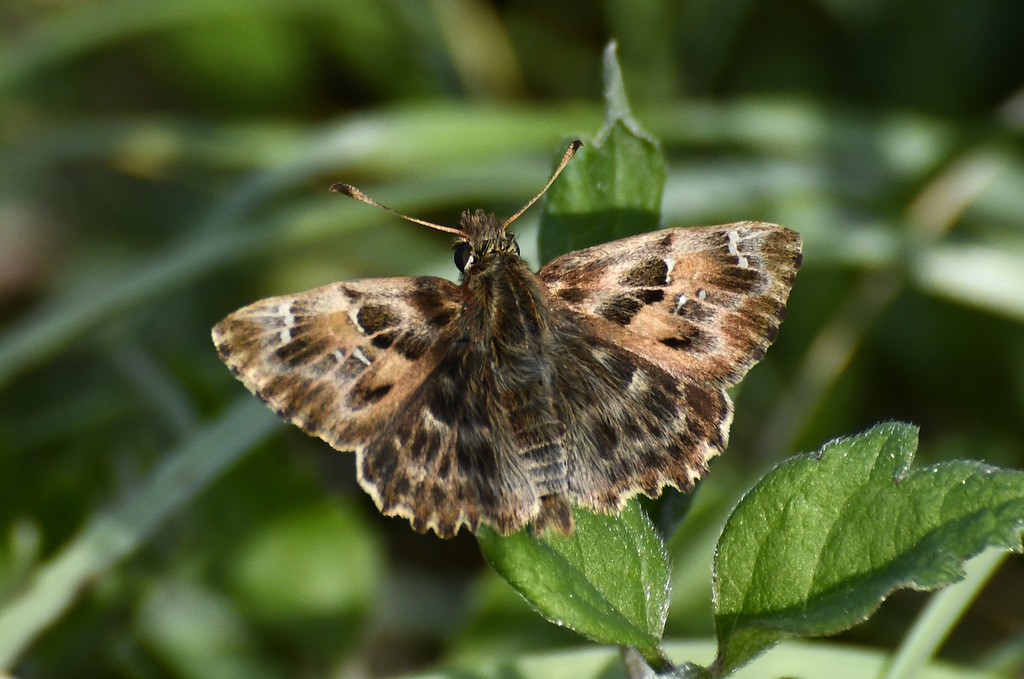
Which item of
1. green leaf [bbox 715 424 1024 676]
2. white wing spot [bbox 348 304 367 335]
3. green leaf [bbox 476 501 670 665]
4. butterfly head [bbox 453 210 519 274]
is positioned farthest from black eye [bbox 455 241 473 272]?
green leaf [bbox 715 424 1024 676]

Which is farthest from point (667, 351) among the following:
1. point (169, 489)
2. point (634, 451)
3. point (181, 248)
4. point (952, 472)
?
point (181, 248)

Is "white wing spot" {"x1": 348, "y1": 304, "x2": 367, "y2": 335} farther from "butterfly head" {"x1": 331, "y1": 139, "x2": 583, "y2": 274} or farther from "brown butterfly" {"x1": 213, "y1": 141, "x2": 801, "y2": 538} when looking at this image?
"butterfly head" {"x1": 331, "y1": 139, "x2": 583, "y2": 274}

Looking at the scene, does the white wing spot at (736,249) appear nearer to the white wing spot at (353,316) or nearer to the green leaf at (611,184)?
the green leaf at (611,184)

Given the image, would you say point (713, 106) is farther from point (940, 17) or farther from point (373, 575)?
point (373, 575)

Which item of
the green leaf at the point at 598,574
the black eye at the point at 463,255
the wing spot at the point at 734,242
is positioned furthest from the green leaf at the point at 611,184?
the green leaf at the point at 598,574

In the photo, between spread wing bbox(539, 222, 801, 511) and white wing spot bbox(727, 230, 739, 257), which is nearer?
spread wing bbox(539, 222, 801, 511)

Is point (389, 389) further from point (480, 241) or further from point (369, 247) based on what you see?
point (369, 247)
